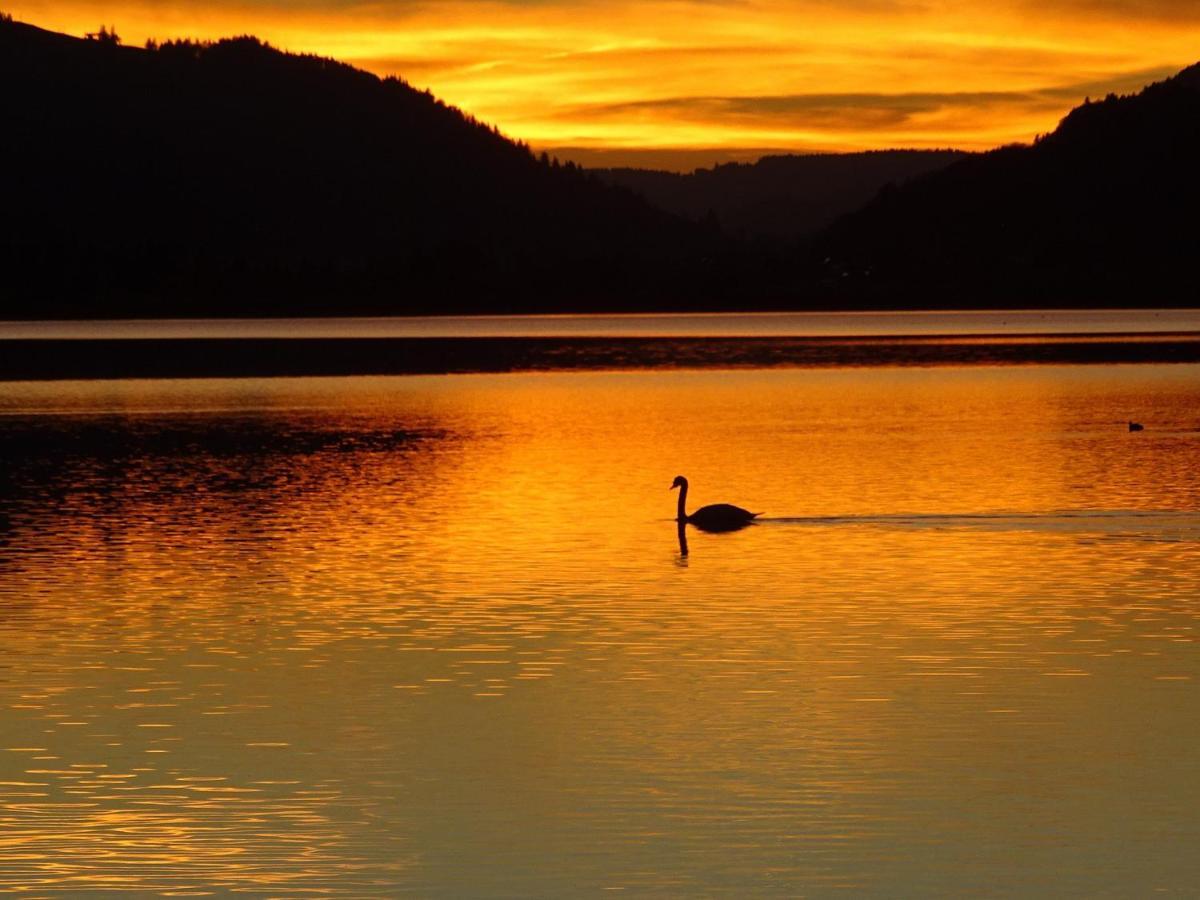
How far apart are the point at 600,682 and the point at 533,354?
10608 centimetres

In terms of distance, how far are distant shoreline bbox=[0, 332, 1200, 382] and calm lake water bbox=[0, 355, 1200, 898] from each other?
59.1 meters

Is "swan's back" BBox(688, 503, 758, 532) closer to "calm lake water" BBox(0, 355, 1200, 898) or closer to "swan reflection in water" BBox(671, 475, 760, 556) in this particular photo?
"swan reflection in water" BBox(671, 475, 760, 556)

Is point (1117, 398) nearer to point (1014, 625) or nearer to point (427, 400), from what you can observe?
point (427, 400)

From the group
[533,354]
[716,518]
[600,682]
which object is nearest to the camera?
[600,682]

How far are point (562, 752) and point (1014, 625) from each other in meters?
8.29

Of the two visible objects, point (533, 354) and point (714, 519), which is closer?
point (714, 519)

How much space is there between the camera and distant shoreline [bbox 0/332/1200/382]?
10544 cm

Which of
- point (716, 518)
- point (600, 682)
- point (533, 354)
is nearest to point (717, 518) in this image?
point (716, 518)

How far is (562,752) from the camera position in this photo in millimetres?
17828

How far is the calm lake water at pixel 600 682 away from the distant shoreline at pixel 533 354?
59.1 metres

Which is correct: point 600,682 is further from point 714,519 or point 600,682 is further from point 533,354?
point 533,354

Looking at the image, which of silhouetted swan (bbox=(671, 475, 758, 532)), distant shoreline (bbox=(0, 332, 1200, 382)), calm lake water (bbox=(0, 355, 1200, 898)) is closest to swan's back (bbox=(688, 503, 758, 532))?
silhouetted swan (bbox=(671, 475, 758, 532))

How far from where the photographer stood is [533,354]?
126562 mm

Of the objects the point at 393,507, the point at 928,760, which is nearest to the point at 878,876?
the point at 928,760
